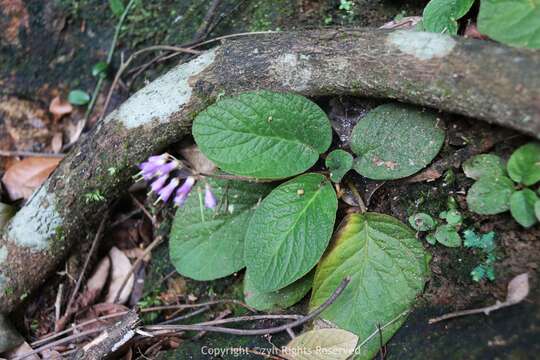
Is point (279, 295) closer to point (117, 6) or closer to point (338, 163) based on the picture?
point (338, 163)

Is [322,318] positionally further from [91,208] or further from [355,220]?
[91,208]

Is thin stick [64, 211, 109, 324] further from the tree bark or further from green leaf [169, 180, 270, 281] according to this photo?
green leaf [169, 180, 270, 281]

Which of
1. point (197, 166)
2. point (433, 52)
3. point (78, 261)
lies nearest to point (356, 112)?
point (433, 52)

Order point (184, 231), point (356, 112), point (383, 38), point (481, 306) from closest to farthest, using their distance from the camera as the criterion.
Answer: point (481, 306) → point (383, 38) → point (356, 112) → point (184, 231)

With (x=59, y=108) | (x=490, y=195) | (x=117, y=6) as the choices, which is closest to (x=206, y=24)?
(x=117, y=6)

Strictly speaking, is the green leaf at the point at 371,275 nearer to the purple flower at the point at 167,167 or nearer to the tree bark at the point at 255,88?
the tree bark at the point at 255,88

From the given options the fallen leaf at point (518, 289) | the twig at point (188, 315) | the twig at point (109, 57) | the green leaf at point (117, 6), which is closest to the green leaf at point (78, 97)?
the twig at point (109, 57)
